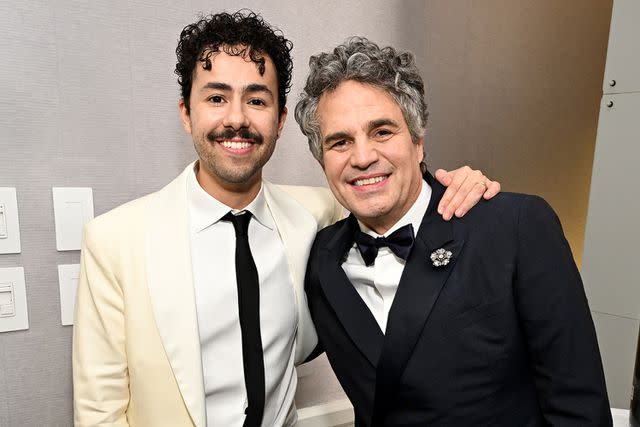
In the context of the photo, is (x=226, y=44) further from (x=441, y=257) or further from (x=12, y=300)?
(x=12, y=300)

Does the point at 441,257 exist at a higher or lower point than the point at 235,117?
lower

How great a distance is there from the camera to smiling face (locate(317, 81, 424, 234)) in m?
1.24

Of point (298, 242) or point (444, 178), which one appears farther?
point (298, 242)

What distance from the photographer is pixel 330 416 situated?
6.53 feet

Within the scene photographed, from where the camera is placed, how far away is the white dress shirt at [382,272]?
1.26m

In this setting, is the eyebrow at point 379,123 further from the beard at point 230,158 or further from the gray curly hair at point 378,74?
the beard at point 230,158

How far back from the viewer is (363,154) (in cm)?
123

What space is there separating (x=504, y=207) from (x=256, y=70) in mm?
749

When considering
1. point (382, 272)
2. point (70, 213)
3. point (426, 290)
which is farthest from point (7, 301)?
point (426, 290)

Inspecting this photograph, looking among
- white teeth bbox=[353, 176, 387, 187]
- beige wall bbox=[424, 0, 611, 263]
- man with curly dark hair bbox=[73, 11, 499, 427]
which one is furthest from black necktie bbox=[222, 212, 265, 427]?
beige wall bbox=[424, 0, 611, 263]

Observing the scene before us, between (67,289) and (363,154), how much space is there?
3.24 ft

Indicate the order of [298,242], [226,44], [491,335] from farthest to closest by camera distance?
[298,242] → [226,44] → [491,335]

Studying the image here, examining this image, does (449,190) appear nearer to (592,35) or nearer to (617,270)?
(617,270)

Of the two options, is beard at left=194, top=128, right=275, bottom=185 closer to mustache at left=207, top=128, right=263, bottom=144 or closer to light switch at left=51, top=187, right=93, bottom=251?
mustache at left=207, top=128, right=263, bottom=144
